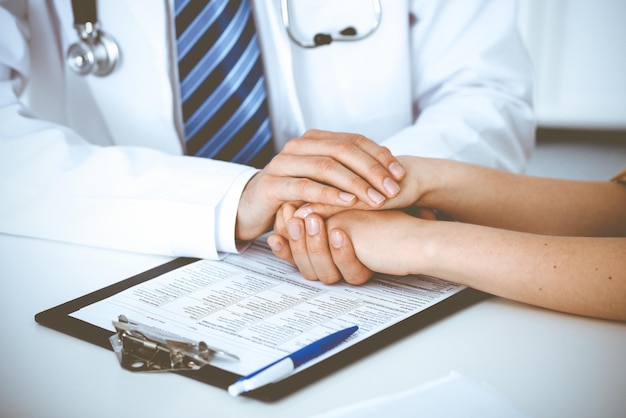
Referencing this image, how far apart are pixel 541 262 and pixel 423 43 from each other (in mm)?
743

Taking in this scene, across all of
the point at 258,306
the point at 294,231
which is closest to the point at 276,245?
the point at 294,231

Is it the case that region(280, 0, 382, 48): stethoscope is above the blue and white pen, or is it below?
above

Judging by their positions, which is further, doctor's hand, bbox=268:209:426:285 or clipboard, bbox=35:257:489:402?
doctor's hand, bbox=268:209:426:285

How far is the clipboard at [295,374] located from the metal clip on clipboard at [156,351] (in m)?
0.01

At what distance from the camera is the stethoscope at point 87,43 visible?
114 cm

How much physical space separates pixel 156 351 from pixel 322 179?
1.09 feet

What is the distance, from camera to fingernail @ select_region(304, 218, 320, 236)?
770 millimetres

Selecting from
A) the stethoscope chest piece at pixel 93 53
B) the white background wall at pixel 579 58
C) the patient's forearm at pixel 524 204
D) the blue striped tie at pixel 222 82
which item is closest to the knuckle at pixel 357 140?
the patient's forearm at pixel 524 204

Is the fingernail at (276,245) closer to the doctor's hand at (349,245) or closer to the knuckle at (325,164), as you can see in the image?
the doctor's hand at (349,245)

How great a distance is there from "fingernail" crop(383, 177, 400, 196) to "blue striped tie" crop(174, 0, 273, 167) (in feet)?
1.51

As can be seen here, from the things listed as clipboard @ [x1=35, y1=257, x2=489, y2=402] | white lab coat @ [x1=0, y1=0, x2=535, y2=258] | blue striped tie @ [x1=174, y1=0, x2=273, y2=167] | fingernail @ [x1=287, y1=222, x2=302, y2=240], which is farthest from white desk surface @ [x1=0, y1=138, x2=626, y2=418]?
blue striped tie @ [x1=174, y1=0, x2=273, y2=167]

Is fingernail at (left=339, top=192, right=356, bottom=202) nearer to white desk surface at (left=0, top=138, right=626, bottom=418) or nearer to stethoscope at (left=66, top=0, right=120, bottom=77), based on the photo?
white desk surface at (left=0, top=138, right=626, bottom=418)

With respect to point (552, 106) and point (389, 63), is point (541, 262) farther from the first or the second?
point (552, 106)

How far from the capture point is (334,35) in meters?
1.22
